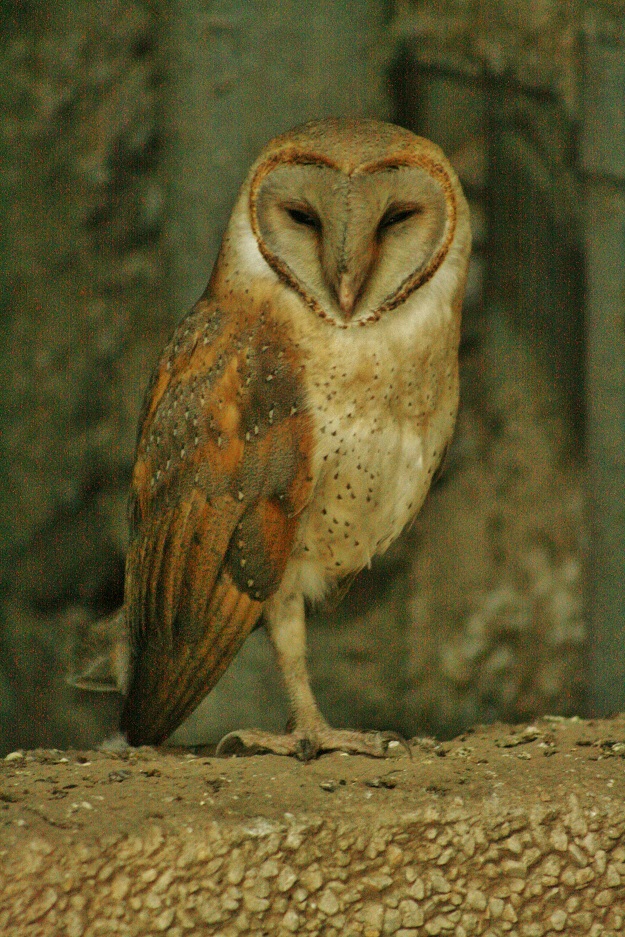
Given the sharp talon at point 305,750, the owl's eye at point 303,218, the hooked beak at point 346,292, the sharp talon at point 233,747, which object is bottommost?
the sharp talon at point 233,747

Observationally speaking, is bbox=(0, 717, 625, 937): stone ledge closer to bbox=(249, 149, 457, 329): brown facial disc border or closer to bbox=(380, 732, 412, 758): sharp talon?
bbox=(380, 732, 412, 758): sharp talon

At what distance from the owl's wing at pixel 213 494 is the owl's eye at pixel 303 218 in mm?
175

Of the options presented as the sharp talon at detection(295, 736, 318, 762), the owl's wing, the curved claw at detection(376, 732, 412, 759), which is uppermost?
the owl's wing

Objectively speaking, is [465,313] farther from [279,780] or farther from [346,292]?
[279,780]

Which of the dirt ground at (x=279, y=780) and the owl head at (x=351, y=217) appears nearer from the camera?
the dirt ground at (x=279, y=780)

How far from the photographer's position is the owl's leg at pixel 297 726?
2.26 metres

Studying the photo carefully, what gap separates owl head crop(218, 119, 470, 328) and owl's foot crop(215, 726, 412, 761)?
722 mm

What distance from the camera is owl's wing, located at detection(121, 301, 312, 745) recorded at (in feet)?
7.12

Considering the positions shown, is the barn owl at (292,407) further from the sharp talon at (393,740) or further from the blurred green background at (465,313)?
the blurred green background at (465,313)

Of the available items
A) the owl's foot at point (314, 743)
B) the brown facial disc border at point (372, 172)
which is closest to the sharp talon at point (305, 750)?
the owl's foot at point (314, 743)

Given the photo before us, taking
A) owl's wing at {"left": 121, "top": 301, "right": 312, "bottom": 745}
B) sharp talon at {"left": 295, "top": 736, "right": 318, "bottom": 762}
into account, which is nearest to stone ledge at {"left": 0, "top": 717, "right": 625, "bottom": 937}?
sharp talon at {"left": 295, "top": 736, "right": 318, "bottom": 762}

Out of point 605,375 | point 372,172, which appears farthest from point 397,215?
point 605,375

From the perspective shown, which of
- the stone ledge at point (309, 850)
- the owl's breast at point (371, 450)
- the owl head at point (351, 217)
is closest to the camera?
the stone ledge at point (309, 850)

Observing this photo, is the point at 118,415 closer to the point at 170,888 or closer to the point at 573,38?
the point at 573,38
